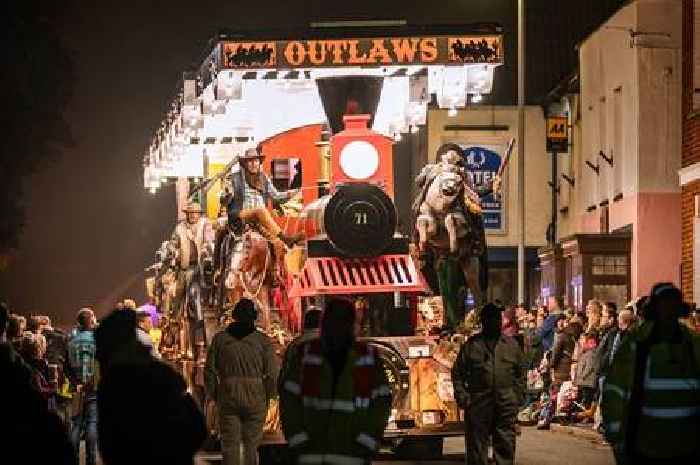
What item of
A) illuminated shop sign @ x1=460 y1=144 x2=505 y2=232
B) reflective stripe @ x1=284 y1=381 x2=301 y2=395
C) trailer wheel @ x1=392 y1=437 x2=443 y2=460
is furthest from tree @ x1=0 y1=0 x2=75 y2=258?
reflective stripe @ x1=284 y1=381 x2=301 y2=395

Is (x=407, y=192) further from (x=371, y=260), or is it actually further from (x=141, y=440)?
(x=141, y=440)

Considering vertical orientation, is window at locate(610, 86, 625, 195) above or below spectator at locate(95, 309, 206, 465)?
above

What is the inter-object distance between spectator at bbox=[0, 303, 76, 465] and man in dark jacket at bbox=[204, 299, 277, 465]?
309 inches

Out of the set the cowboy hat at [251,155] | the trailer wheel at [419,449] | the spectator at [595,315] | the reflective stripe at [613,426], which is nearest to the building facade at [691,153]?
the spectator at [595,315]

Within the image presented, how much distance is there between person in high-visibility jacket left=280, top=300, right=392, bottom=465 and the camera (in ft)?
33.4

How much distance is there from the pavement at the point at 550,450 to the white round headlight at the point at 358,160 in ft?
10.3

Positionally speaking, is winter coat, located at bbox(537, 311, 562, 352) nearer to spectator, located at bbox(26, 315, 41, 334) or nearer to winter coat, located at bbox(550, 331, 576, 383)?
winter coat, located at bbox(550, 331, 576, 383)

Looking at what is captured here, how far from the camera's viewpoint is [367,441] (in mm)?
10195

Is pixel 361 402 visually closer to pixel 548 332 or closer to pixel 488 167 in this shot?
pixel 548 332

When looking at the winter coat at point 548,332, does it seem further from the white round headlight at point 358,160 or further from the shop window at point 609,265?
the white round headlight at point 358,160

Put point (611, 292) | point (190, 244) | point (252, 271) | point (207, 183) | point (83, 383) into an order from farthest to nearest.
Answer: point (611, 292), point (207, 183), point (190, 244), point (252, 271), point (83, 383)

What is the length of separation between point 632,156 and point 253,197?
17.0 meters

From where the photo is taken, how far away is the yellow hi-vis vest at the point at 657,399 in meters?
10.0

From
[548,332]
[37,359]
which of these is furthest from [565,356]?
[37,359]
